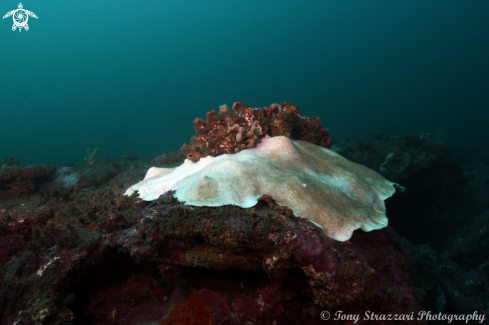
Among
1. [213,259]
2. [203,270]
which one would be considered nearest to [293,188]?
[213,259]

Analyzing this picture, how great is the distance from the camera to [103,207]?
4.26 m

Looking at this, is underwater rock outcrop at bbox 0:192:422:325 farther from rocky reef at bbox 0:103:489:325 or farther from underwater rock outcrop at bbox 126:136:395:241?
underwater rock outcrop at bbox 126:136:395:241

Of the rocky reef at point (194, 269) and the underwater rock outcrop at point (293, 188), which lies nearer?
the rocky reef at point (194, 269)

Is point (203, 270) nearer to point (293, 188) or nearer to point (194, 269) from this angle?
point (194, 269)

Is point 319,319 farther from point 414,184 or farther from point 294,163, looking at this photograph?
point 414,184

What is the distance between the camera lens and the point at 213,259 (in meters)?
2.85

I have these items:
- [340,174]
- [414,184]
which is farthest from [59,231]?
[414,184]

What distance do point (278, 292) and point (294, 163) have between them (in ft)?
8.29

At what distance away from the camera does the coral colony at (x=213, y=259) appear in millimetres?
2713

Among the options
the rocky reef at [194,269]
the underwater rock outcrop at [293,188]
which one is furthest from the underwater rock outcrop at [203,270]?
the underwater rock outcrop at [293,188]

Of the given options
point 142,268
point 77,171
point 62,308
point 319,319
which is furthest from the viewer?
point 77,171

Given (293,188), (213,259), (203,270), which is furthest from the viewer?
(293,188)

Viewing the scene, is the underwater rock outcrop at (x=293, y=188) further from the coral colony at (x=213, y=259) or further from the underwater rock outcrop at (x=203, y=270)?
the underwater rock outcrop at (x=203, y=270)

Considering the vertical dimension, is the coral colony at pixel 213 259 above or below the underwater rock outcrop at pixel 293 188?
below
